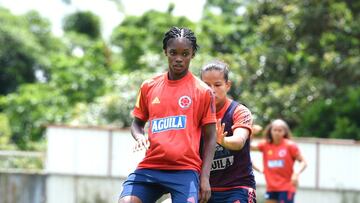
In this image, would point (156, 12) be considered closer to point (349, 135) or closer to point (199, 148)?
point (349, 135)

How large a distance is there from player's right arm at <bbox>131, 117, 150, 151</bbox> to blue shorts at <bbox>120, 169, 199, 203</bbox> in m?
0.18

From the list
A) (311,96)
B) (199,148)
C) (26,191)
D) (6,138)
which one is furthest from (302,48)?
(199,148)

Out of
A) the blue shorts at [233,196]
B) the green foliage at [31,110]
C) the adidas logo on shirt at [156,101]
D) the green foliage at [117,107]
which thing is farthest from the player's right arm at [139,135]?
the green foliage at [31,110]

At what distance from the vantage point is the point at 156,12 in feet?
112

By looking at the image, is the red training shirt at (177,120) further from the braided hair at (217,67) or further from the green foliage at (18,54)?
the green foliage at (18,54)

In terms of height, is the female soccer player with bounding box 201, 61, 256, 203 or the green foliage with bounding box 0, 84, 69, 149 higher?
the green foliage with bounding box 0, 84, 69, 149

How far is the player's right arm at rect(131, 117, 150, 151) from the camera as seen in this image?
6.14 m

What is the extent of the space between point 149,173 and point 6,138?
2359cm

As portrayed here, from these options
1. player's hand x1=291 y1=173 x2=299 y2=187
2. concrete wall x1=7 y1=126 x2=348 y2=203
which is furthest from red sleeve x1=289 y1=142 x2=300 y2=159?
concrete wall x1=7 y1=126 x2=348 y2=203

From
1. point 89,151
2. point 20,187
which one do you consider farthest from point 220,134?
point 20,187

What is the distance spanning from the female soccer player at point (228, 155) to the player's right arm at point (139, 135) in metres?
0.77

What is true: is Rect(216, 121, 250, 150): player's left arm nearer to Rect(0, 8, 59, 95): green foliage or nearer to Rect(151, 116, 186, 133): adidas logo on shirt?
Rect(151, 116, 186, 133): adidas logo on shirt

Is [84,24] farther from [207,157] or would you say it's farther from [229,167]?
[207,157]

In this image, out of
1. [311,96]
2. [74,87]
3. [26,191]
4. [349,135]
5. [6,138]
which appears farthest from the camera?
[74,87]
